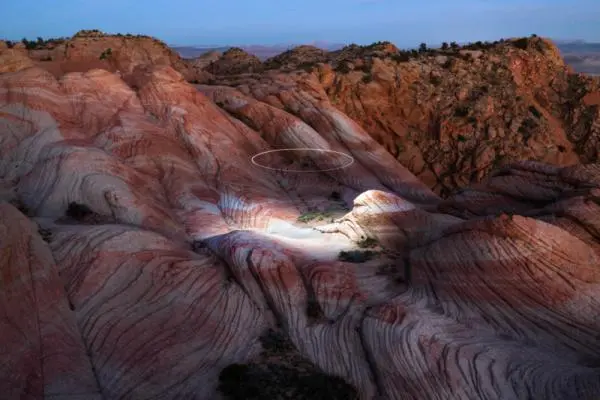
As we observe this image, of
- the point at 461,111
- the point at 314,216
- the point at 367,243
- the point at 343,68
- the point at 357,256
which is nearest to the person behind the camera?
the point at 357,256

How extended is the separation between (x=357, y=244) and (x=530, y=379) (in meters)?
9.36

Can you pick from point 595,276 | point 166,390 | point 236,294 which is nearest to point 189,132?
point 236,294

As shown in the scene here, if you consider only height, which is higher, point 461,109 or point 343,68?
point 343,68

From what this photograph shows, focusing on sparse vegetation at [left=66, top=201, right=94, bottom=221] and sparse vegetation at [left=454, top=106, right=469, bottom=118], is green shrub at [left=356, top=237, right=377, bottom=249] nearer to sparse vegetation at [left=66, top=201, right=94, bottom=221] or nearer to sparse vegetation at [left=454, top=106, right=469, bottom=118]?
sparse vegetation at [left=66, top=201, right=94, bottom=221]

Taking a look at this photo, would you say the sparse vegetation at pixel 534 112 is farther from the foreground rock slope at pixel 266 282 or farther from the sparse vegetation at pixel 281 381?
the sparse vegetation at pixel 281 381

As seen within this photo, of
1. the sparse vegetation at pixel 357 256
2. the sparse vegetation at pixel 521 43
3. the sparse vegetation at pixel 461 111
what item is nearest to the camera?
the sparse vegetation at pixel 357 256

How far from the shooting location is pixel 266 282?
1634 centimetres

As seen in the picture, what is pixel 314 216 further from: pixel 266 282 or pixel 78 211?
pixel 78 211

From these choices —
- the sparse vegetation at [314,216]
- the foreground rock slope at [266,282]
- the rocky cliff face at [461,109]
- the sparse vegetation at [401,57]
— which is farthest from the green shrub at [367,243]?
the sparse vegetation at [401,57]

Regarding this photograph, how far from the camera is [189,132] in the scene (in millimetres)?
28016

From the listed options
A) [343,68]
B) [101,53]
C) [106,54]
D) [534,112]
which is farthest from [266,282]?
[534,112]

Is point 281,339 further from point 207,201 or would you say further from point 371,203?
point 207,201

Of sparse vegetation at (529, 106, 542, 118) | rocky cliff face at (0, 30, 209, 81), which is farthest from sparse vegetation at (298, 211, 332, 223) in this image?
sparse vegetation at (529, 106, 542, 118)

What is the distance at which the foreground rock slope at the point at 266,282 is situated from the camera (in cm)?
1245
